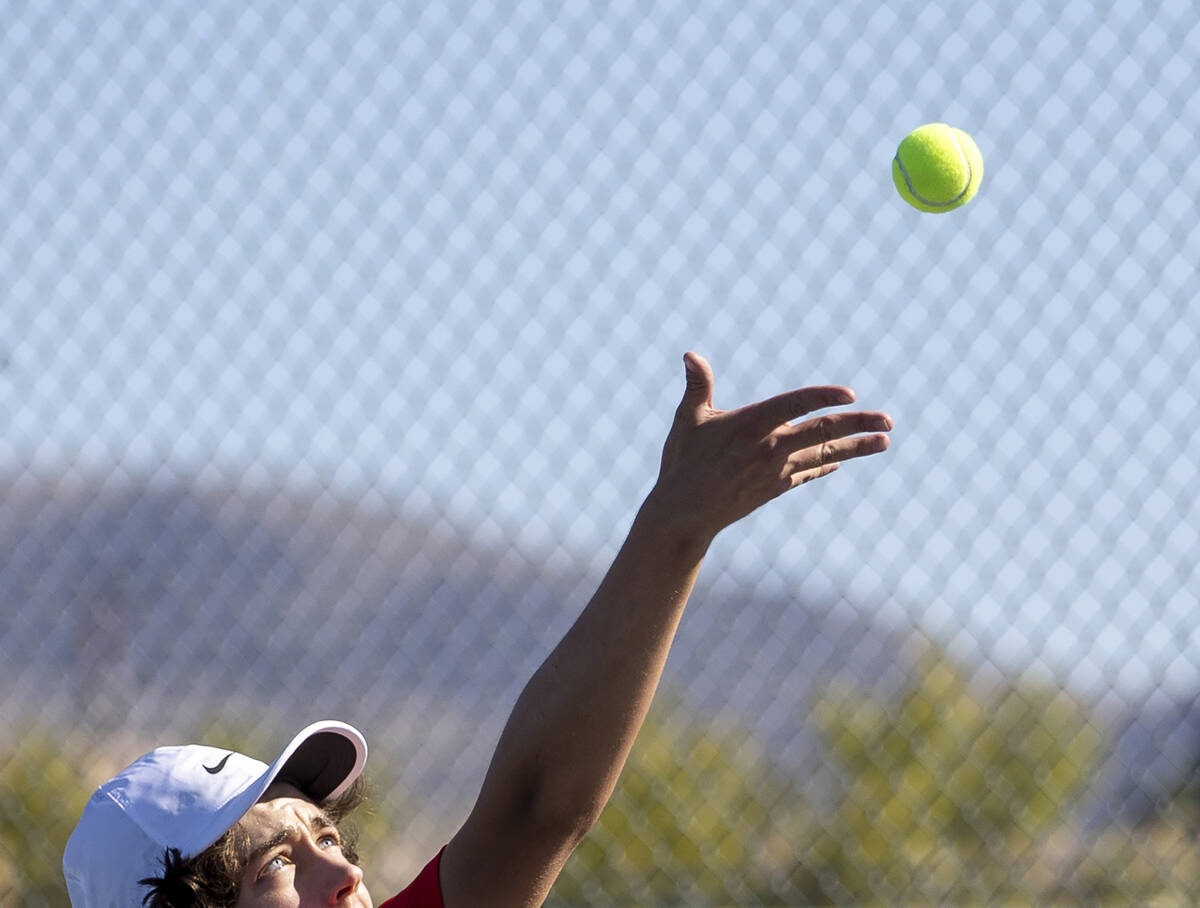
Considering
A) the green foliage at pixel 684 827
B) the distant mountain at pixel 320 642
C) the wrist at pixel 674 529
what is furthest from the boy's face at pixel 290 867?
the distant mountain at pixel 320 642

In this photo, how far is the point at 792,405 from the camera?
4.90 feet

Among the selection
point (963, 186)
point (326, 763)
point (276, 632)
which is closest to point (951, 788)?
point (963, 186)

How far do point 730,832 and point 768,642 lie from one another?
1.53 feet

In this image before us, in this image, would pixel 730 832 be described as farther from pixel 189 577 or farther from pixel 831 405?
pixel 831 405

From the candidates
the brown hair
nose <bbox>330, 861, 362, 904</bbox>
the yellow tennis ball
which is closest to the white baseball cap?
the brown hair

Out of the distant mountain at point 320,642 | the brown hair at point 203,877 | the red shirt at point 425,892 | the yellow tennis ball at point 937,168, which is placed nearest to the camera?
the brown hair at point 203,877

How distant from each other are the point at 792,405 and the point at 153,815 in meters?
0.80

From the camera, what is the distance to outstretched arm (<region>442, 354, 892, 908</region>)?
1525 millimetres

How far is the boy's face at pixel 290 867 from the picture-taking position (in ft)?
5.47

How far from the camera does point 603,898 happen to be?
10.9 feet

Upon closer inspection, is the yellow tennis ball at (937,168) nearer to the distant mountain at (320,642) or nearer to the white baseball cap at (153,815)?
the distant mountain at (320,642)

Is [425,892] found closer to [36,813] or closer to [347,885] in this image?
[347,885]

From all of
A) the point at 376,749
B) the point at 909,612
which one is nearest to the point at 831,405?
the point at 909,612

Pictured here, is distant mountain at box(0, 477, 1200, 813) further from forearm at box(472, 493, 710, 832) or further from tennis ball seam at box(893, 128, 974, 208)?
forearm at box(472, 493, 710, 832)
